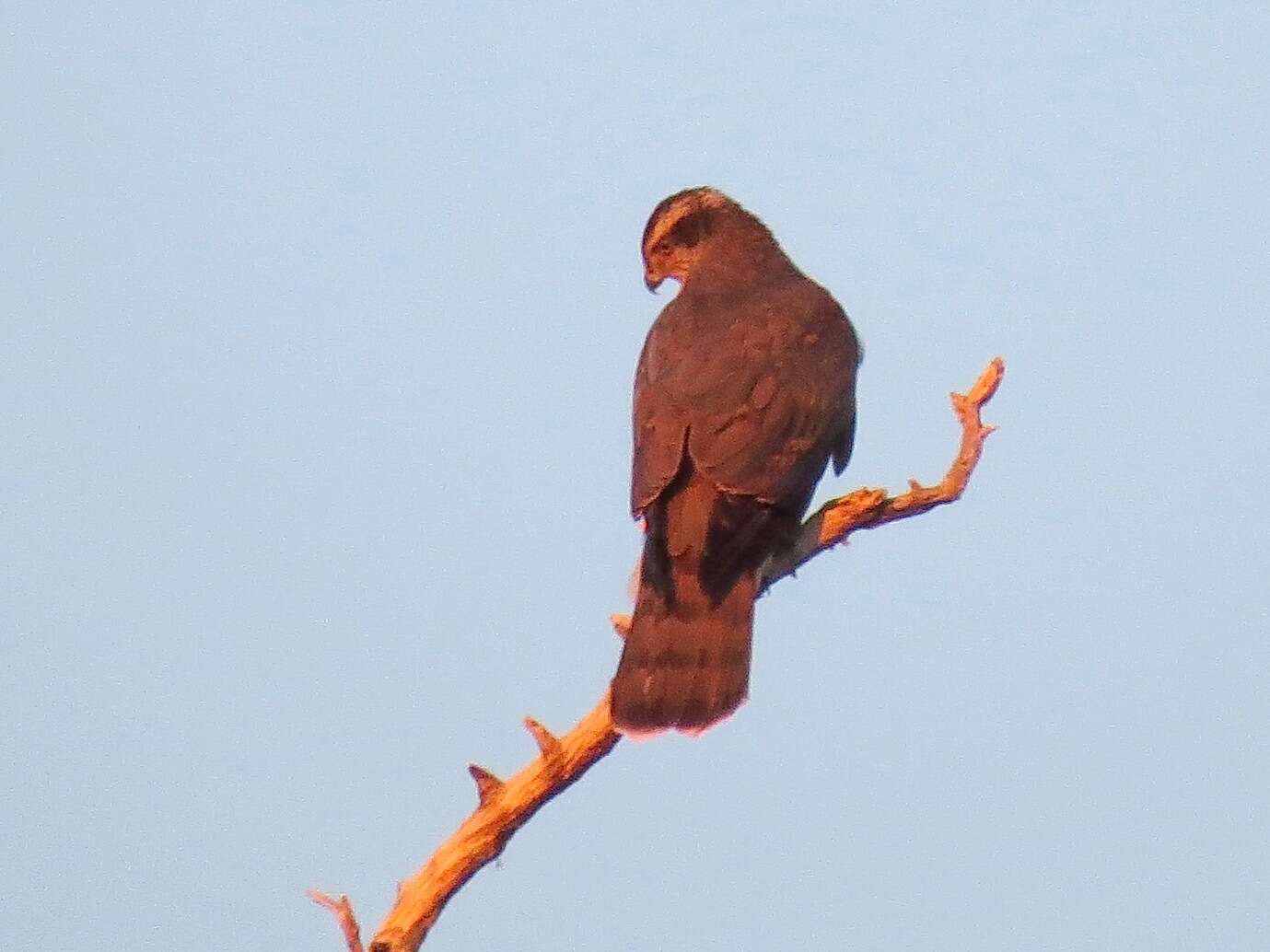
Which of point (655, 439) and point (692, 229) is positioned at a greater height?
point (692, 229)

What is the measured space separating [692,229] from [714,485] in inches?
91.0

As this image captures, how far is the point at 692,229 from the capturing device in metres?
8.91

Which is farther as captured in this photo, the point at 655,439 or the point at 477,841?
the point at 655,439

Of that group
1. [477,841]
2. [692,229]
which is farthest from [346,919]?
[692,229]

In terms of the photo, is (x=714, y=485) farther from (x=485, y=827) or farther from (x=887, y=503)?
(x=485, y=827)

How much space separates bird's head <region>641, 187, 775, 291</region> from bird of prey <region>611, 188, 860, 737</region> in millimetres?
1329

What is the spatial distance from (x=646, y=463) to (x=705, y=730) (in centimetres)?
87

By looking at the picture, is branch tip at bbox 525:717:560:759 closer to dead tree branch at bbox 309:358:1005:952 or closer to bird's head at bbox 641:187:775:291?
dead tree branch at bbox 309:358:1005:952

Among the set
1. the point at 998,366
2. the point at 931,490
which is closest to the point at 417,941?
the point at 931,490

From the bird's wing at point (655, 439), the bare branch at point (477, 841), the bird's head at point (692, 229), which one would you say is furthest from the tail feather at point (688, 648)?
the bird's head at point (692, 229)

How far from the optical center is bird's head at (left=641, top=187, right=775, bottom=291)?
8844 millimetres

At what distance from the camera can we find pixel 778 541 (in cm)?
709

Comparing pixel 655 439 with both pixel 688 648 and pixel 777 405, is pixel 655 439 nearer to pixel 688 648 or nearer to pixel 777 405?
pixel 777 405

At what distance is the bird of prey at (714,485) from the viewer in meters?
6.79
